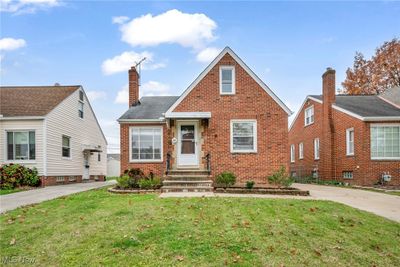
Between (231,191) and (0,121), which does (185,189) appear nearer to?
(231,191)

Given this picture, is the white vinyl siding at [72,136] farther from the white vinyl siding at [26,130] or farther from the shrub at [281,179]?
the shrub at [281,179]

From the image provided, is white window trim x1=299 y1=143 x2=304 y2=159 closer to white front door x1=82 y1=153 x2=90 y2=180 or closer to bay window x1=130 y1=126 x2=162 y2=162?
bay window x1=130 y1=126 x2=162 y2=162

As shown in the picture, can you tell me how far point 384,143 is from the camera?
18688 mm

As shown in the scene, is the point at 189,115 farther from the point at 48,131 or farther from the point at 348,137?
the point at 348,137

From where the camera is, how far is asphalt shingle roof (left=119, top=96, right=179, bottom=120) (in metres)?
17.3

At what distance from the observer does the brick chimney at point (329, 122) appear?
21.6 meters

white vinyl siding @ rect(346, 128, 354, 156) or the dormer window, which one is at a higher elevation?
the dormer window

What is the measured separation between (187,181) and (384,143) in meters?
11.6

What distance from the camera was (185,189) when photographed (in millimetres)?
13352

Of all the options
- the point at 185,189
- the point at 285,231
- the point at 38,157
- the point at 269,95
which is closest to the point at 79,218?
the point at 285,231

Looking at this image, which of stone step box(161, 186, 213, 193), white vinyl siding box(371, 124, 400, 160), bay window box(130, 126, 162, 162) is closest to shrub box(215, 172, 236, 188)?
stone step box(161, 186, 213, 193)

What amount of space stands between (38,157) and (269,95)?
12539 mm

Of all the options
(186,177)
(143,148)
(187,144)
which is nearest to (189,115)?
(187,144)

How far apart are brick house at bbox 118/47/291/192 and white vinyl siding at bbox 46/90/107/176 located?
7.10m
